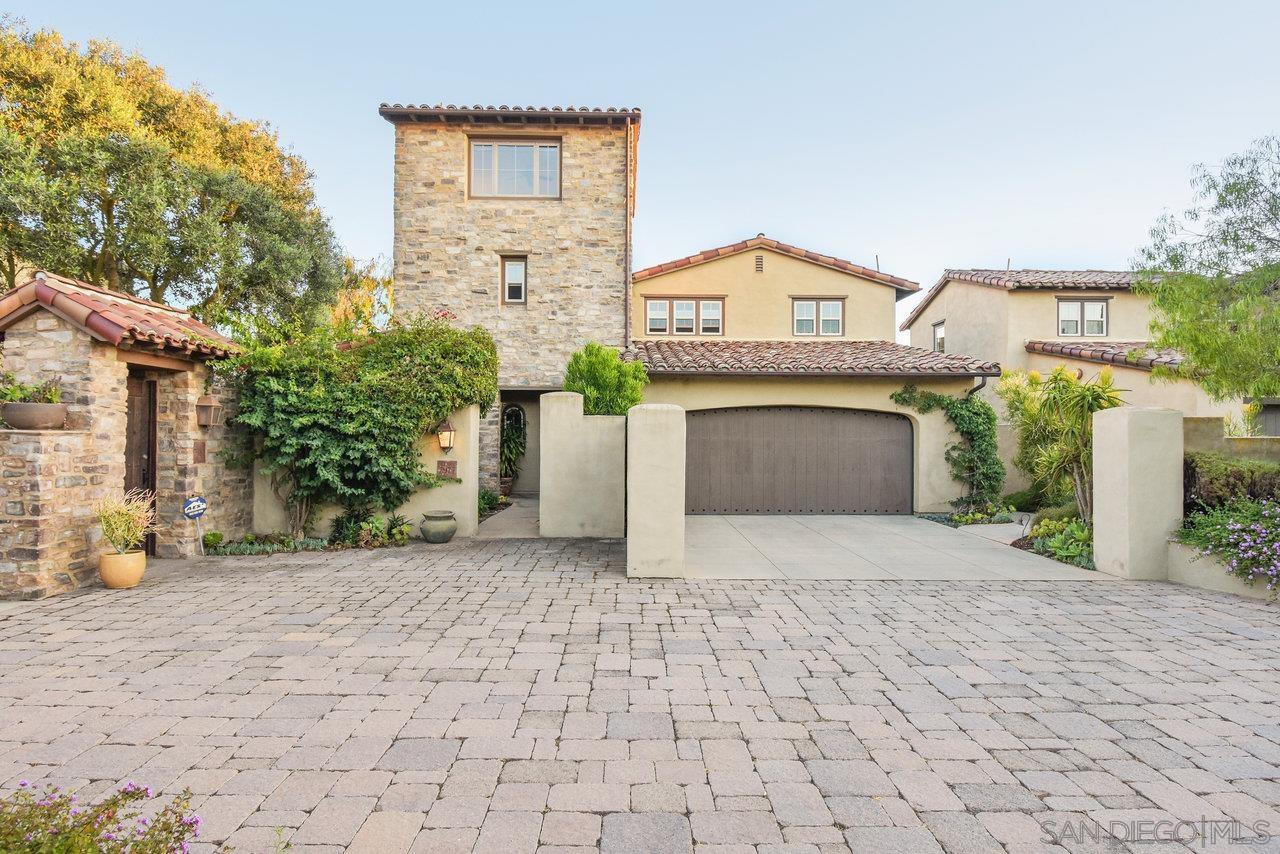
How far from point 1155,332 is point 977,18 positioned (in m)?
6.20

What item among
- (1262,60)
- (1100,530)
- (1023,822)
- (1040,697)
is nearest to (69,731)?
(1023,822)

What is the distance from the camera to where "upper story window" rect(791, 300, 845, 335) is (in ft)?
52.7

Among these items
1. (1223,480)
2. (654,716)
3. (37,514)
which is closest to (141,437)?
(37,514)

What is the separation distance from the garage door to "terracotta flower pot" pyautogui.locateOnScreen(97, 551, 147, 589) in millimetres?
8617

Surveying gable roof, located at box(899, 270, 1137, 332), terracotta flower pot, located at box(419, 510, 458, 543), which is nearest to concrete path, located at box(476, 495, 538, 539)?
→ terracotta flower pot, located at box(419, 510, 458, 543)

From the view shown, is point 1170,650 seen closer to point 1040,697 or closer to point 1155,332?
point 1040,697

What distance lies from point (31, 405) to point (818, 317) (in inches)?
575

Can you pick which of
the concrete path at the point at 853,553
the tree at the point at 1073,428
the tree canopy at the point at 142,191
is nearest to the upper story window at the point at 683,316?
the concrete path at the point at 853,553

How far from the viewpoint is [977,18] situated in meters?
11.1

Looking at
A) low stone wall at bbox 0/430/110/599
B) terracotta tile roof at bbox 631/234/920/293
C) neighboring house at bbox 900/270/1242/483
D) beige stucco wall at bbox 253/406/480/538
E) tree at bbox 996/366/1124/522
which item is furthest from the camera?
neighboring house at bbox 900/270/1242/483

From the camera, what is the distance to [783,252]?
1608 centimetres

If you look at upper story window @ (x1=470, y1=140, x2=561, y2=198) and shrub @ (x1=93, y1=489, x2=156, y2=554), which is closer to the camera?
shrub @ (x1=93, y1=489, x2=156, y2=554)

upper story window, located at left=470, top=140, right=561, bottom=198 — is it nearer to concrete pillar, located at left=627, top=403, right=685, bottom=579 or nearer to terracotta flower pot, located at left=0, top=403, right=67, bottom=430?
concrete pillar, located at left=627, top=403, right=685, bottom=579

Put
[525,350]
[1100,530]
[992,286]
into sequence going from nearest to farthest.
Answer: [1100,530]
[525,350]
[992,286]
